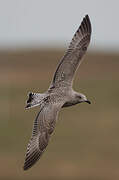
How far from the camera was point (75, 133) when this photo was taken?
1159 inches

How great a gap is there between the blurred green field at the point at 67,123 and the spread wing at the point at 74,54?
6.78m

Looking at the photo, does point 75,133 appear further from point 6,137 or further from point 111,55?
point 111,55

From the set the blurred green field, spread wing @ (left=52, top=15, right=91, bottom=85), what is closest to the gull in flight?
spread wing @ (left=52, top=15, right=91, bottom=85)

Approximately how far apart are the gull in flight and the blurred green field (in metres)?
6.85

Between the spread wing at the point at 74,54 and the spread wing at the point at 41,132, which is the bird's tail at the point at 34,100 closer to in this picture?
the spread wing at the point at 41,132

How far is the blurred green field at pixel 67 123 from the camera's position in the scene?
25141mm

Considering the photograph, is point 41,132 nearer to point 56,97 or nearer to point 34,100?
point 34,100

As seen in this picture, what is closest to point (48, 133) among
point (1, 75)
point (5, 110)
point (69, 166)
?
point (69, 166)

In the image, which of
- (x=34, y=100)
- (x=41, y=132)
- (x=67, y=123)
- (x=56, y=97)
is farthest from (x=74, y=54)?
(x=67, y=123)

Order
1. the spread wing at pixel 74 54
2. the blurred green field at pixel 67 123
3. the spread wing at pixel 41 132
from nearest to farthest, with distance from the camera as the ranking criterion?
1. the spread wing at pixel 41 132
2. the spread wing at pixel 74 54
3. the blurred green field at pixel 67 123

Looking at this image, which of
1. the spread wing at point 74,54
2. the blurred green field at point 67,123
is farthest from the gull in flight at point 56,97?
the blurred green field at point 67,123

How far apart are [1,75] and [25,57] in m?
7.69

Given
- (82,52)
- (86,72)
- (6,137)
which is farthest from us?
(86,72)

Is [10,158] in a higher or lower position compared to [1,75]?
lower
